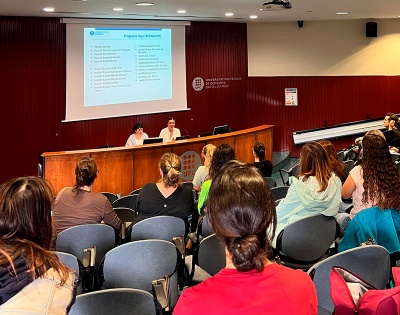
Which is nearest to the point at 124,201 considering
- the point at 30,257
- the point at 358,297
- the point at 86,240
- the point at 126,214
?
the point at 126,214

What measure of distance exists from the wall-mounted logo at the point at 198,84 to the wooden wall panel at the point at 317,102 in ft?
5.28

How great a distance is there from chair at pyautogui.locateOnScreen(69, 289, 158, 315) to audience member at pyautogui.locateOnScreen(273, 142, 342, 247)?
5.80 feet

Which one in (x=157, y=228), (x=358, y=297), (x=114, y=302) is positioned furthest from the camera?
(x=157, y=228)

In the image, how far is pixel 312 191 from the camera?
12.6 ft

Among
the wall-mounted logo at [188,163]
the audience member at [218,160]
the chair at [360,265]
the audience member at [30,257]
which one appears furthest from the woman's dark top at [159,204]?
the wall-mounted logo at [188,163]

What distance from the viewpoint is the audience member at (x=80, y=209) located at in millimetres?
4246

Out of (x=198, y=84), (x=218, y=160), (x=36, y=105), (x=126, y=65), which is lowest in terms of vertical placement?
(x=218, y=160)

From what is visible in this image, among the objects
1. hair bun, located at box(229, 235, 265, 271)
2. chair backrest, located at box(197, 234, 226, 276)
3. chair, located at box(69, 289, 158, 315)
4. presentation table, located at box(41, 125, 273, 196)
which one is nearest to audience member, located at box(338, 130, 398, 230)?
chair backrest, located at box(197, 234, 226, 276)

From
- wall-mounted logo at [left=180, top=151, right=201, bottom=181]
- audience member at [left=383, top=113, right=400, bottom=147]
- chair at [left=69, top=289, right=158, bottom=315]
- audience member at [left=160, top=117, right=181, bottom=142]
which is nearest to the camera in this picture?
chair at [left=69, top=289, right=158, bottom=315]

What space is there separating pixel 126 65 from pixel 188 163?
125 inches

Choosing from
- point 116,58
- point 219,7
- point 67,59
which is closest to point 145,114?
point 116,58

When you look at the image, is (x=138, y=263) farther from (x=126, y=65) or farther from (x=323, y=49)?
(x=323, y=49)

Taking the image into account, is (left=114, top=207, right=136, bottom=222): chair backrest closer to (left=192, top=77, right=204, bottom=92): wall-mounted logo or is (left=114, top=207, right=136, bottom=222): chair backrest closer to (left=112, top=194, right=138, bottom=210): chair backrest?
(left=112, top=194, right=138, bottom=210): chair backrest

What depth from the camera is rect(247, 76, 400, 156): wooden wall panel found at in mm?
13055
